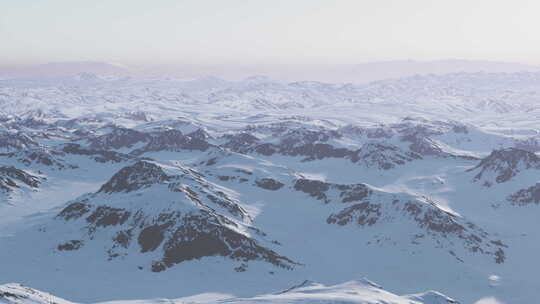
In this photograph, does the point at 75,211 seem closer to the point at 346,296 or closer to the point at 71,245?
the point at 71,245

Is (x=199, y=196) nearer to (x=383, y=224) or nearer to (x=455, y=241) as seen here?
(x=383, y=224)

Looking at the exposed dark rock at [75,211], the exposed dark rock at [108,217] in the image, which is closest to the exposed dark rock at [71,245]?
the exposed dark rock at [108,217]

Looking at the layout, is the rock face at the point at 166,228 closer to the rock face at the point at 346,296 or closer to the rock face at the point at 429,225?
the rock face at the point at 346,296

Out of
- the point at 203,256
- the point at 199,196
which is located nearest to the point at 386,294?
the point at 203,256

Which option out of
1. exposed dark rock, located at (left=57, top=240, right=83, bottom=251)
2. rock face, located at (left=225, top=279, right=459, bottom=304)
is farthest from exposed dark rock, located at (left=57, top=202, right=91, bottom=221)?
rock face, located at (left=225, top=279, right=459, bottom=304)

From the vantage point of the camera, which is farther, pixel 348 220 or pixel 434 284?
pixel 348 220

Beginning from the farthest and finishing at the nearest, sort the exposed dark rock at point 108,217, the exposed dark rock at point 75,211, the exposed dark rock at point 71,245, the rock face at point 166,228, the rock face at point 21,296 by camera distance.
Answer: the exposed dark rock at point 75,211 < the exposed dark rock at point 108,217 < the exposed dark rock at point 71,245 < the rock face at point 166,228 < the rock face at point 21,296

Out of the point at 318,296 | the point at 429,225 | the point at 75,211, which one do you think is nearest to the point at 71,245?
the point at 75,211

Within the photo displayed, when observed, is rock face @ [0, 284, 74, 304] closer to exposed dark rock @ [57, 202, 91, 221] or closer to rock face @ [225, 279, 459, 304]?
rock face @ [225, 279, 459, 304]
